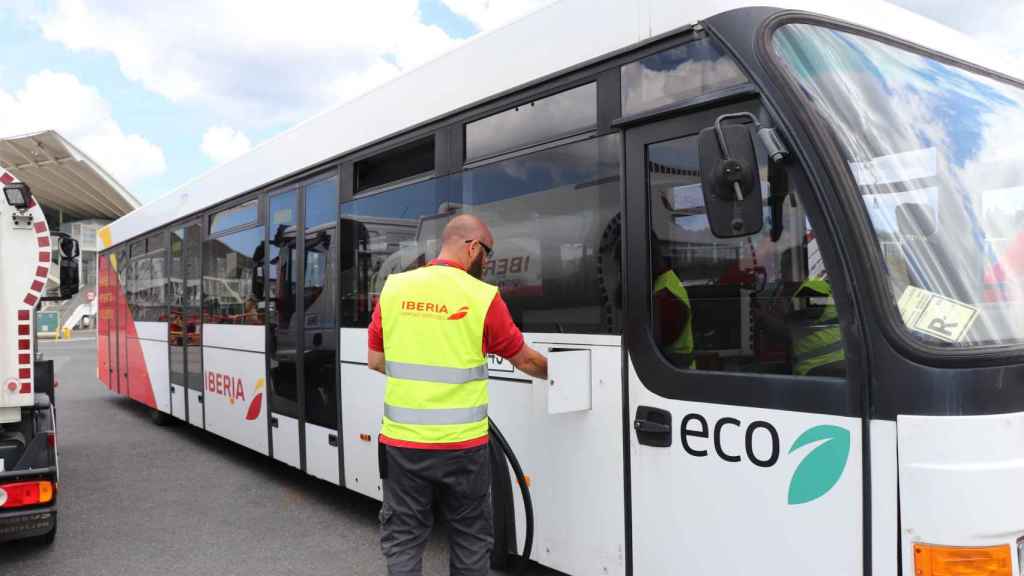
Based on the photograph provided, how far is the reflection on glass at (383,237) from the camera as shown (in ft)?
13.9

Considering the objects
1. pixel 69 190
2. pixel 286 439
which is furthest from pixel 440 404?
pixel 69 190

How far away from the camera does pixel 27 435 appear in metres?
5.02

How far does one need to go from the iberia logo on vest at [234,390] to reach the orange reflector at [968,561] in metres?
5.12

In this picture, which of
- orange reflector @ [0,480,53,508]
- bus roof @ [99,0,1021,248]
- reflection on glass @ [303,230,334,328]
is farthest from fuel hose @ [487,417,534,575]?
orange reflector @ [0,480,53,508]

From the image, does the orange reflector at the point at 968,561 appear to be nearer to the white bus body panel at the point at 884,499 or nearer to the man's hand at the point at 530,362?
the white bus body panel at the point at 884,499

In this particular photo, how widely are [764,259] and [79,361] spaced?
22.4 m

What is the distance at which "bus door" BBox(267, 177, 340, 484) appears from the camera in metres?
5.23

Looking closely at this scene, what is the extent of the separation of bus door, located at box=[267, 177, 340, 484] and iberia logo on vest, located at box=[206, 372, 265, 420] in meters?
0.30

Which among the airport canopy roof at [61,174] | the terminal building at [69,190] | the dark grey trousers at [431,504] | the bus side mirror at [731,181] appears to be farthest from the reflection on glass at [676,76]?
the airport canopy roof at [61,174]

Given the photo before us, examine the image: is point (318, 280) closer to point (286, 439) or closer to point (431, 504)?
point (286, 439)

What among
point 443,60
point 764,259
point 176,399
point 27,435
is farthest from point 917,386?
point 176,399

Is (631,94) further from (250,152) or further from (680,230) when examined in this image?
(250,152)

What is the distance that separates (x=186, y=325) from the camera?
8055 millimetres

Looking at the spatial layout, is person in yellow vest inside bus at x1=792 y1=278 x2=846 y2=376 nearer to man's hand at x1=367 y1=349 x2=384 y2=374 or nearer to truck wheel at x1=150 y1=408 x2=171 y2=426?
man's hand at x1=367 y1=349 x2=384 y2=374
